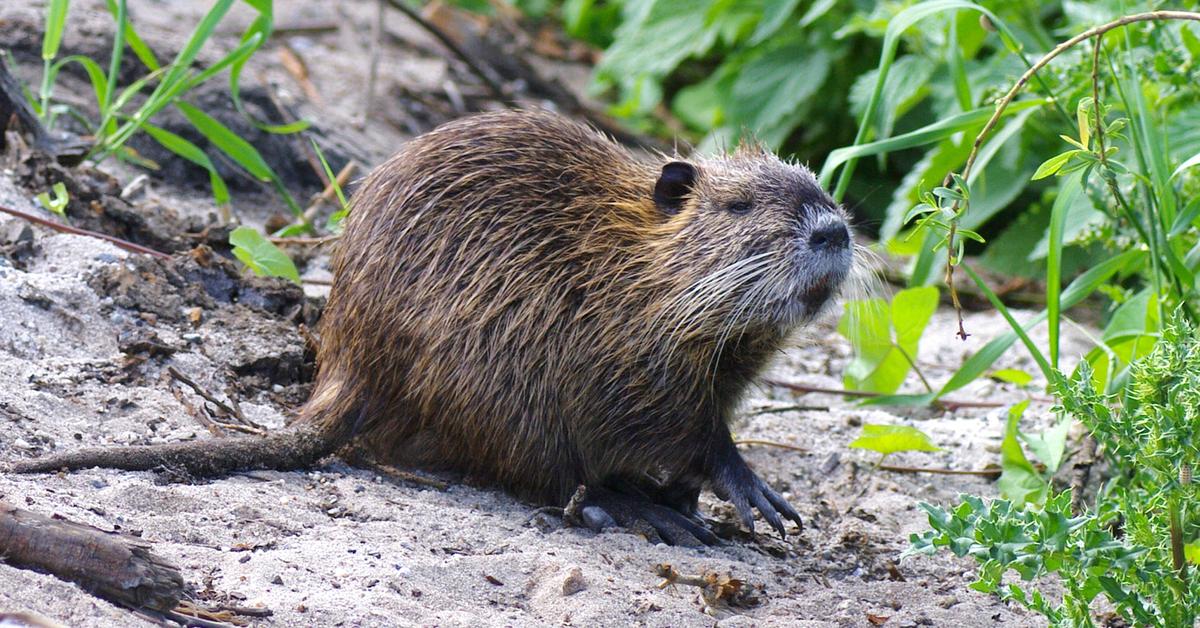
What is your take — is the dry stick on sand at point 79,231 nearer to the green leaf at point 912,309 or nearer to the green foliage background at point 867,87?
the green foliage background at point 867,87

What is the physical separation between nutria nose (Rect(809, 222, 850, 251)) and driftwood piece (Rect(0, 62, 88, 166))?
78.9 inches

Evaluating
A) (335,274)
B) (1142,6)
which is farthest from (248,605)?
(1142,6)

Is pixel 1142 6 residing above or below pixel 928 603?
above

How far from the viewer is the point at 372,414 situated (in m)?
2.94

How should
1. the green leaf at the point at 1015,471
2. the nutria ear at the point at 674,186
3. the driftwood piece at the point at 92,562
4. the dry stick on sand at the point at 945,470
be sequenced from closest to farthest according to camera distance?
the driftwood piece at the point at 92,562
the green leaf at the point at 1015,471
the nutria ear at the point at 674,186
the dry stick on sand at the point at 945,470

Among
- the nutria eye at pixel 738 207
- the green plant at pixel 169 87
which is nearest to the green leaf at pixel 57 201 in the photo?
the green plant at pixel 169 87

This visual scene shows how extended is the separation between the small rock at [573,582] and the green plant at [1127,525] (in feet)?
2.04

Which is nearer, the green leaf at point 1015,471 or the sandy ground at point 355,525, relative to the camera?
the sandy ground at point 355,525

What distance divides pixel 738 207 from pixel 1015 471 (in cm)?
87

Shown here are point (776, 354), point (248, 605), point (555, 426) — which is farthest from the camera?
point (776, 354)

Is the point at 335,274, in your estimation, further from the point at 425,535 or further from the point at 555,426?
the point at 425,535

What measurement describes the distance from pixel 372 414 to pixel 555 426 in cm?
42

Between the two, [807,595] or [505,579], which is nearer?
[505,579]

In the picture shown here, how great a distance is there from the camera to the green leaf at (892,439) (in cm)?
306
